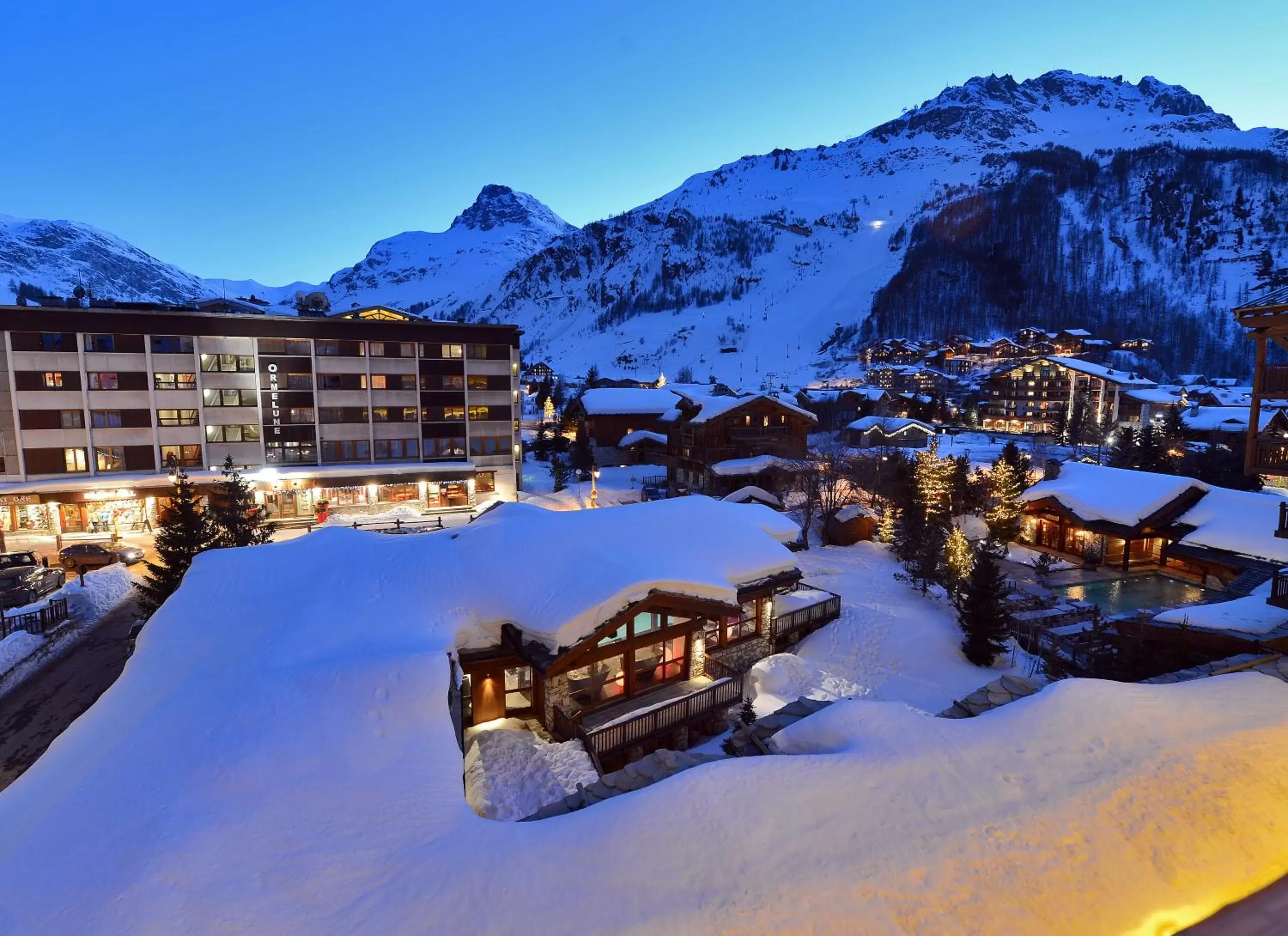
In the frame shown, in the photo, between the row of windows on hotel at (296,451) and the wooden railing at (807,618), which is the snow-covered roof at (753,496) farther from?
the row of windows on hotel at (296,451)

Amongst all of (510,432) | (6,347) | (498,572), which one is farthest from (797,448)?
(6,347)

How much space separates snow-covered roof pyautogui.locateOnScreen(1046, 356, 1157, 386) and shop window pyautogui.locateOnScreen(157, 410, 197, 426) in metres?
84.8

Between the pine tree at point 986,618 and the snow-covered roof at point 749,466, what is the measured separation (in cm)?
2044

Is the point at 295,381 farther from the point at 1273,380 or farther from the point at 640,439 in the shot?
the point at 1273,380

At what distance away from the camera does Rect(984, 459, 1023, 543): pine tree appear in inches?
1179

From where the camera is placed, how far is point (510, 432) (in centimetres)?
4278

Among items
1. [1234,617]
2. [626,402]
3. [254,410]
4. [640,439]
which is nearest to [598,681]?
[1234,617]

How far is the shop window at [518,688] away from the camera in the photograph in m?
13.9

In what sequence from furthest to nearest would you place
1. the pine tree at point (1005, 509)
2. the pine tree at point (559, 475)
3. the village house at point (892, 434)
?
the village house at point (892, 434)
the pine tree at point (559, 475)
the pine tree at point (1005, 509)

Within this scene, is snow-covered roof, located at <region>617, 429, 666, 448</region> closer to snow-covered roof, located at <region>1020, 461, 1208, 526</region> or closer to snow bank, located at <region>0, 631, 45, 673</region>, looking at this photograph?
snow-covered roof, located at <region>1020, 461, 1208, 526</region>

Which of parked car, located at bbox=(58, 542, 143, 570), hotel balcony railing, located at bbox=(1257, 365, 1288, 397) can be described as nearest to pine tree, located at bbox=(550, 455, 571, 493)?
parked car, located at bbox=(58, 542, 143, 570)

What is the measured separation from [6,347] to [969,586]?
1920 inches

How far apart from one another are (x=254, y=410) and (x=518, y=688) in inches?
1291

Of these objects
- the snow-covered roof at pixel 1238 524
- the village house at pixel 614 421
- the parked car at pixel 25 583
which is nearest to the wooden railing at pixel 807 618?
the snow-covered roof at pixel 1238 524
